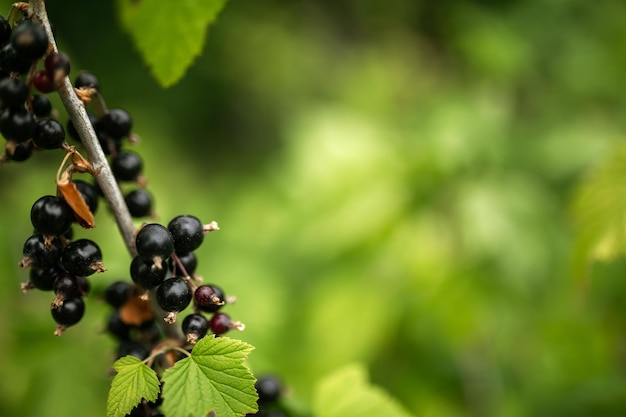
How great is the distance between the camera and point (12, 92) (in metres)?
1.18

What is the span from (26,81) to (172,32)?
1.93 ft

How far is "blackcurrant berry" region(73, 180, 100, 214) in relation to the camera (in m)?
1.36

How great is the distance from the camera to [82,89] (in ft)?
4.49

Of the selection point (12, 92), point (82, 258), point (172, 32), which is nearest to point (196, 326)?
point (82, 258)

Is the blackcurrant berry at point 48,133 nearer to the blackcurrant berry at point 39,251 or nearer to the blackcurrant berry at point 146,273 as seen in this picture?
the blackcurrant berry at point 39,251

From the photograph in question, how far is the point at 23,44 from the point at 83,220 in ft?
1.27

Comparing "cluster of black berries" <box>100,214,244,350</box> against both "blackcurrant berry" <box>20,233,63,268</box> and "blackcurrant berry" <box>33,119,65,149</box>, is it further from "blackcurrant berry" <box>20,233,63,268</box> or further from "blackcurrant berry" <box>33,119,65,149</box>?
"blackcurrant berry" <box>33,119,65,149</box>

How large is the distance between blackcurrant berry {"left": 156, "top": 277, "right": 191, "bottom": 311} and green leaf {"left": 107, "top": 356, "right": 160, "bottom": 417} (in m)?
0.15

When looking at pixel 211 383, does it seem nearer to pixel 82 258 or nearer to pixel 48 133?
pixel 82 258

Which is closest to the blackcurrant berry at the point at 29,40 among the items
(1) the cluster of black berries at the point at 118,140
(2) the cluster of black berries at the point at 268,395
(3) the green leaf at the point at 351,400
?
(1) the cluster of black berries at the point at 118,140

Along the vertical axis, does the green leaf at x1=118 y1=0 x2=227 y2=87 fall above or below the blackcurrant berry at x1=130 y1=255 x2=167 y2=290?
above

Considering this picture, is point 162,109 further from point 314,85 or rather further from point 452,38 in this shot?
point 452,38

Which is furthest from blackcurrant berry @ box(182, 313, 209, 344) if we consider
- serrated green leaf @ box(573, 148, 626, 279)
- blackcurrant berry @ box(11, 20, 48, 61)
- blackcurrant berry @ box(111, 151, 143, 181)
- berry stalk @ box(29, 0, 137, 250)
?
serrated green leaf @ box(573, 148, 626, 279)

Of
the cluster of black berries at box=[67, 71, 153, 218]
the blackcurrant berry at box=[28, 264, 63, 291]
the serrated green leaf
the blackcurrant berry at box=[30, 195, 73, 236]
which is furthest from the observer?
the serrated green leaf
